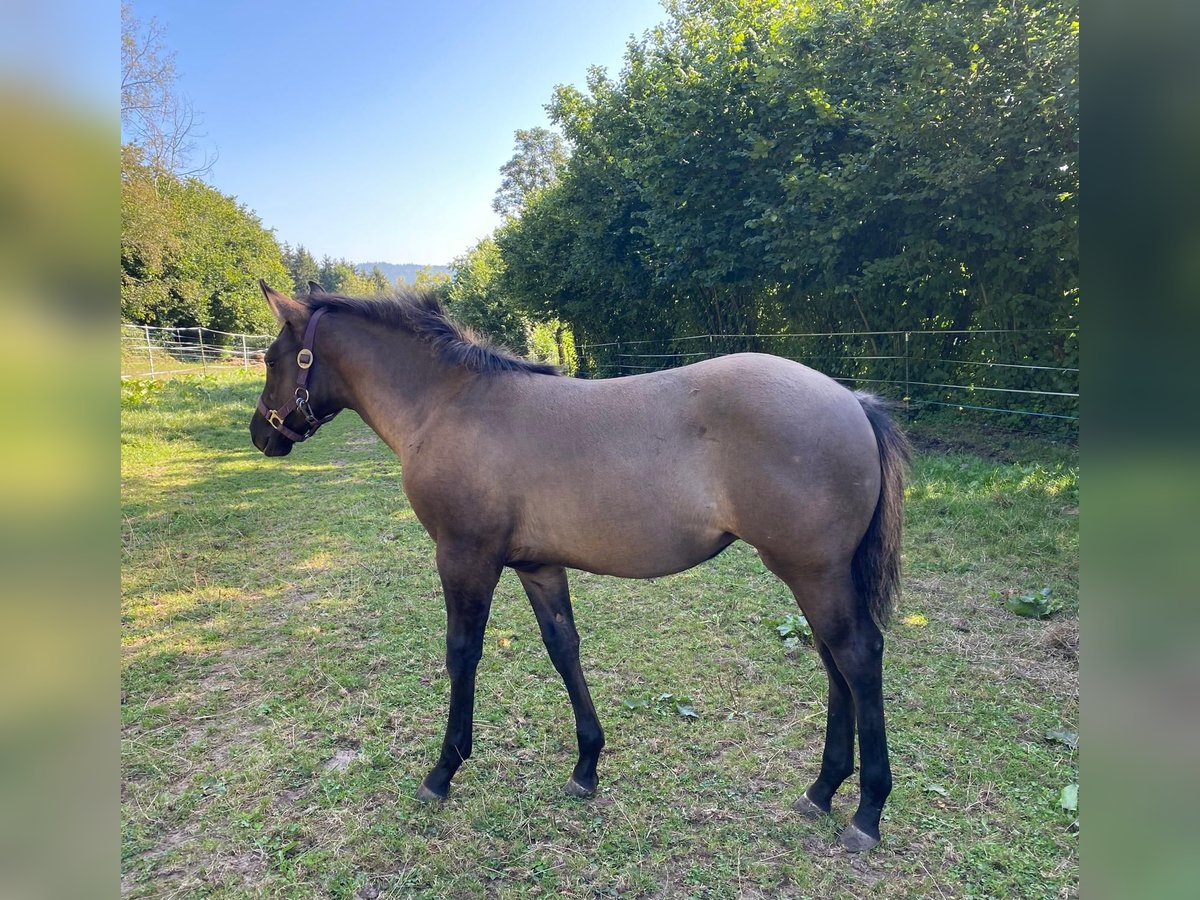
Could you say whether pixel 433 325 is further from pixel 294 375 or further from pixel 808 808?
pixel 808 808

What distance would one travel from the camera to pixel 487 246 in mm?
32750

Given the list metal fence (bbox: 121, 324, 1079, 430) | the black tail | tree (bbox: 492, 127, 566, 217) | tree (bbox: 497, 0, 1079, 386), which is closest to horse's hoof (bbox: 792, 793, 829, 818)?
the black tail

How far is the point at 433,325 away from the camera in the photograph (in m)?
2.92

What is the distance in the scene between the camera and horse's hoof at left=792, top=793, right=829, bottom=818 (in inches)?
97.8

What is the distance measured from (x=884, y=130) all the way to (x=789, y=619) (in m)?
6.73

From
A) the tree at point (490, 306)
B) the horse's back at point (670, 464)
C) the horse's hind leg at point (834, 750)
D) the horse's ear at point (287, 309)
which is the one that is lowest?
the horse's hind leg at point (834, 750)

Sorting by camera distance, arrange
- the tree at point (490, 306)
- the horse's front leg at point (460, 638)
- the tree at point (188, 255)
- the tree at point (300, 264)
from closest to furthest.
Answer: the horse's front leg at point (460, 638) < the tree at point (188, 255) < the tree at point (490, 306) < the tree at point (300, 264)

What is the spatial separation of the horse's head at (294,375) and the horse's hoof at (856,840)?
110 inches

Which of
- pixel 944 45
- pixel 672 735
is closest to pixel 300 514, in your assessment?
pixel 672 735

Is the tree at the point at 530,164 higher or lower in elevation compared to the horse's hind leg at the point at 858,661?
higher

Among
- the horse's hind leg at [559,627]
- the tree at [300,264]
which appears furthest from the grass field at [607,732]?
the tree at [300,264]

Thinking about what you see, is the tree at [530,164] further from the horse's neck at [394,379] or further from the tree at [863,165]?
the horse's neck at [394,379]

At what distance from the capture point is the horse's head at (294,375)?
113 inches
